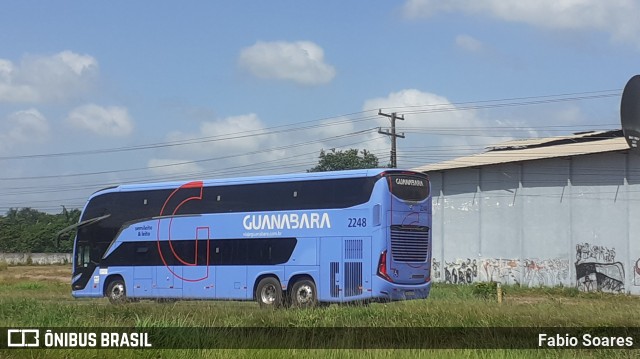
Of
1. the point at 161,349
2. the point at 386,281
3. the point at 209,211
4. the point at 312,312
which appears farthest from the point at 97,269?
the point at 161,349

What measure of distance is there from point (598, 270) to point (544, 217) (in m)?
3.91

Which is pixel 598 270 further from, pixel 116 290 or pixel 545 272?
pixel 116 290

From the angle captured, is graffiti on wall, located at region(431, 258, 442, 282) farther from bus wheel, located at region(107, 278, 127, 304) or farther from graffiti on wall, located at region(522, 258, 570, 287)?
bus wheel, located at region(107, 278, 127, 304)

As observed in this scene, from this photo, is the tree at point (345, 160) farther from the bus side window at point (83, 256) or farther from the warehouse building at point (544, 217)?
the bus side window at point (83, 256)

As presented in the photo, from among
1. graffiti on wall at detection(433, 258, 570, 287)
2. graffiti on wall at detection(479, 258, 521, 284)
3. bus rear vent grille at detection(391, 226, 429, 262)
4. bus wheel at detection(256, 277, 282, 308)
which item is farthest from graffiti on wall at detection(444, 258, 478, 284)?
bus wheel at detection(256, 277, 282, 308)

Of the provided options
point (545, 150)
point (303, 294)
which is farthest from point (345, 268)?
point (545, 150)

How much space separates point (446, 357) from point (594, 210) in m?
29.2

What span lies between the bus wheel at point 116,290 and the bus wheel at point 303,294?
6.69 m

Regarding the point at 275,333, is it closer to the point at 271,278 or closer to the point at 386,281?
the point at 386,281

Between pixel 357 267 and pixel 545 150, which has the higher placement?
pixel 545 150

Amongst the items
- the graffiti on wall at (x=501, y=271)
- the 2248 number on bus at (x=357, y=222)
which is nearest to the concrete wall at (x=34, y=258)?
the graffiti on wall at (x=501, y=271)

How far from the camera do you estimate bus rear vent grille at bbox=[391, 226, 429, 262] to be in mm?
19750

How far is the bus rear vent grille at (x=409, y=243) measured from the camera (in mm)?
19750

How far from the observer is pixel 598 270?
34.8 meters
